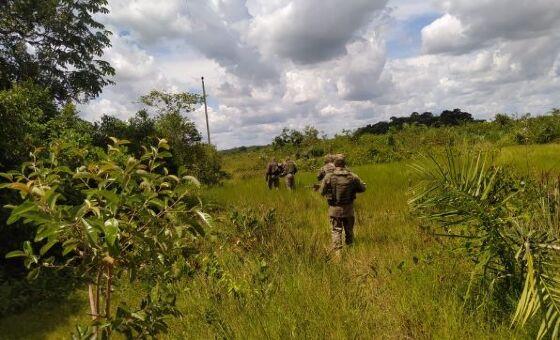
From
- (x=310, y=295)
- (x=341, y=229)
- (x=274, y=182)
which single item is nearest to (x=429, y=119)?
(x=274, y=182)

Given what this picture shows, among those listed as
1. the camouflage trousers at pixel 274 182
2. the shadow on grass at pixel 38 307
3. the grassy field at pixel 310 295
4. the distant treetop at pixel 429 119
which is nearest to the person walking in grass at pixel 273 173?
the camouflage trousers at pixel 274 182

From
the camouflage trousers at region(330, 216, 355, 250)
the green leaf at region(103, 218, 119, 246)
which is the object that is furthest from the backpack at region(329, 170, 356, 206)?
the green leaf at region(103, 218, 119, 246)

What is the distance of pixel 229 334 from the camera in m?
3.86

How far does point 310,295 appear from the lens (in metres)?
4.09

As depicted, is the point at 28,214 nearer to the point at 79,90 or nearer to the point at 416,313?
the point at 416,313

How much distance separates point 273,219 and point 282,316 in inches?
162

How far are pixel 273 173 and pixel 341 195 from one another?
9.06 meters

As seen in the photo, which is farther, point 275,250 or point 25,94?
point 25,94

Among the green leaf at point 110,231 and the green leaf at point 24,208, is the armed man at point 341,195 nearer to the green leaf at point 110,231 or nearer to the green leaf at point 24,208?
the green leaf at point 110,231

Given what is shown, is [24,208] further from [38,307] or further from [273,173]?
[273,173]

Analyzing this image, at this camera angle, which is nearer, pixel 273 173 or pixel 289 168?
pixel 289 168

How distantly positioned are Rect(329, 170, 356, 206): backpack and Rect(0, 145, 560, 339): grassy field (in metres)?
0.82

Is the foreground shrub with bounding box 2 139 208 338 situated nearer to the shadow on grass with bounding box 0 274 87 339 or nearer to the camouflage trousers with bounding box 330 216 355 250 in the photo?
the shadow on grass with bounding box 0 274 87 339

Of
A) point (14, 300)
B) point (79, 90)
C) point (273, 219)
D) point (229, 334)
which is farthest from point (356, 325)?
point (79, 90)
